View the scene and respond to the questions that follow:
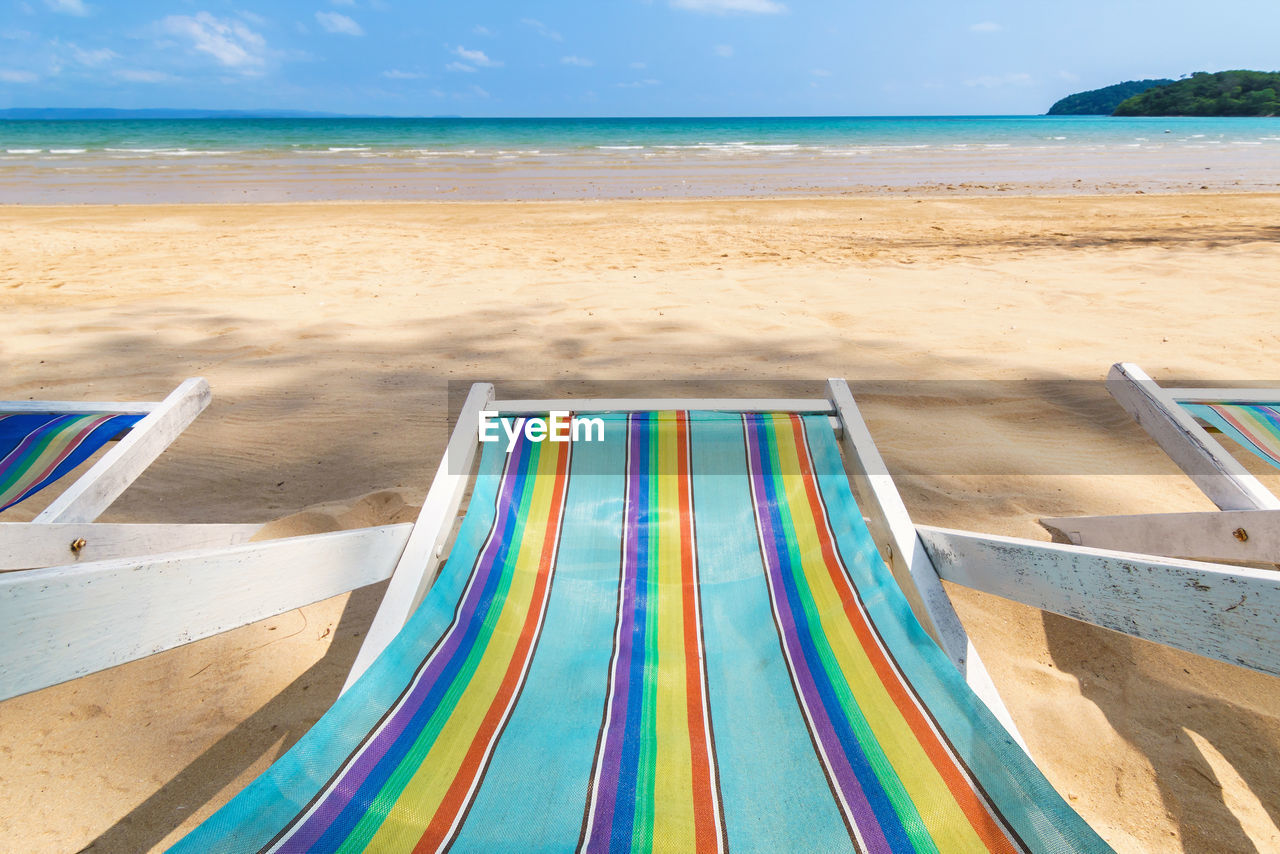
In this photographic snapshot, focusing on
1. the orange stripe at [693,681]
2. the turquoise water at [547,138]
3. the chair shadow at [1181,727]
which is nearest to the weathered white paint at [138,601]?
the orange stripe at [693,681]

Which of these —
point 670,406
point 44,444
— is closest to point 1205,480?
point 670,406

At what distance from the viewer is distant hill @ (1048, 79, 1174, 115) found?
8131 cm

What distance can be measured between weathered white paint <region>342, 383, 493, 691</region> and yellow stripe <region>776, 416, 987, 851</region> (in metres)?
0.73

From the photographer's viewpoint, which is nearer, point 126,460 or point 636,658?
point 636,658

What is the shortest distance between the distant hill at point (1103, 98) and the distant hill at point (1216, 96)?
22.1 meters

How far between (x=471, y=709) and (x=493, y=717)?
0.12 feet

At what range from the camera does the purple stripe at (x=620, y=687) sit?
37.5 inches

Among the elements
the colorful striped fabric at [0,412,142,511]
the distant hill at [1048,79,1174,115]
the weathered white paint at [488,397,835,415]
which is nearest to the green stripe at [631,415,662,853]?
the weathered white paint at [488,397,835,415]

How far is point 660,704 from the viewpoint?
1186 millimetres

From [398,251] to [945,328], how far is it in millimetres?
4393

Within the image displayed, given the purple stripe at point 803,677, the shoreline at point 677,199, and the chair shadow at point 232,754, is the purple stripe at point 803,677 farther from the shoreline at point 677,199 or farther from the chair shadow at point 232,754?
the shoreline at point 677,199

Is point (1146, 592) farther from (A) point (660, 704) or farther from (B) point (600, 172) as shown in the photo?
(B) point (600, 172)

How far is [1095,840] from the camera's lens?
2.77 feet

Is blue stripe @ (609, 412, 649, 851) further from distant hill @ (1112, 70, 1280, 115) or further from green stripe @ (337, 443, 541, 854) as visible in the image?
distant hill @ (1112, 70, 1280, 115)
